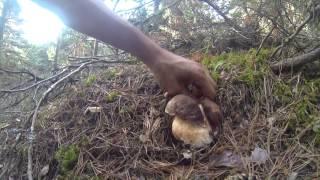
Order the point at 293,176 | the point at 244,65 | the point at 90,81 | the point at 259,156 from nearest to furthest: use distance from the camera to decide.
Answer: the point at 293,176
the point at 259,156
the point at 244,65
the point at 90,81

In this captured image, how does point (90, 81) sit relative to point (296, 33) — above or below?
below

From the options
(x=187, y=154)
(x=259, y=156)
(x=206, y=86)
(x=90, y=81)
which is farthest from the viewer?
(x=90, y=81)

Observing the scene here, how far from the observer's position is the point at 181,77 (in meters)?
1.87

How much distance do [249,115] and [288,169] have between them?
449 millimetres

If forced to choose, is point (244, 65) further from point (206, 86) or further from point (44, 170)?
point (44, 170)

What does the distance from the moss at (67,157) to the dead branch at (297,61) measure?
1.29 meters

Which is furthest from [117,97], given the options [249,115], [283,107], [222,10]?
[222,10]

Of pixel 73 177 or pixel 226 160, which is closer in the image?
pixel 226 160

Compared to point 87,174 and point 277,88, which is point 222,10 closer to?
point 277,88

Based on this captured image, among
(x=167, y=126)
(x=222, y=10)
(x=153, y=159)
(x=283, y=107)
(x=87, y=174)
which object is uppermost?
(x=222, y=10)

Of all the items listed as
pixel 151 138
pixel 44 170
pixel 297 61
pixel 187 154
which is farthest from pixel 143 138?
pixel 297 61

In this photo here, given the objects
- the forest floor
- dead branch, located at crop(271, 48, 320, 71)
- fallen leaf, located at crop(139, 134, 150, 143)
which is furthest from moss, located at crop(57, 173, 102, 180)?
dead branch, located at crop(271, 48, 320, 71)

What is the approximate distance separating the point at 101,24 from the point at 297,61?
1.20 metres

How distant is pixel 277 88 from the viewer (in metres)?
2.08
